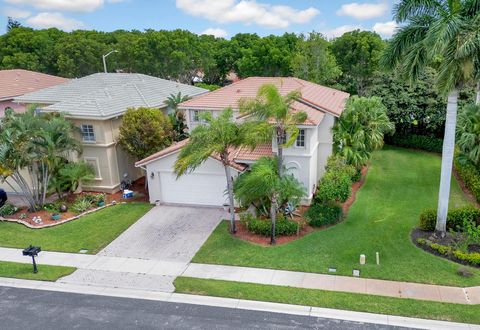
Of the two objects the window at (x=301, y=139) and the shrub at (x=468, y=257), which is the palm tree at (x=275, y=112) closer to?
the window at (x=301, y=139)

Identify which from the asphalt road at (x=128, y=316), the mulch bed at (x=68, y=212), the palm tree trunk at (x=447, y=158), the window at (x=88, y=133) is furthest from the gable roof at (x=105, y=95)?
the palm tree trunk at (x=447, y=158)

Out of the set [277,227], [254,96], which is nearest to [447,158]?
[277,227]

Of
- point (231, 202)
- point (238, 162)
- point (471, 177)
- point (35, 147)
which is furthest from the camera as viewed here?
point (471, 177)

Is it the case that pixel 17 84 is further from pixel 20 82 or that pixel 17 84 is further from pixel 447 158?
pixel 447 158

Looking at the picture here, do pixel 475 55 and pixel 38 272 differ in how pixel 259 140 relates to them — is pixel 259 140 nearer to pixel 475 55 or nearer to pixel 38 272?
pixel 475 55

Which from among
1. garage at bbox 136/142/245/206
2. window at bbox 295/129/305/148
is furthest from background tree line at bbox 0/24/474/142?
garage at bbox 136/142/245/206
